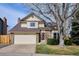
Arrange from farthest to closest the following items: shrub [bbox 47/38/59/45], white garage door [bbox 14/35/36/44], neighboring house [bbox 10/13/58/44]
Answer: white garage door [bbox 14/35/36/44] → neighboring house [bbox 10/13/58/44] → shrub [bbox 47/38/59/45]

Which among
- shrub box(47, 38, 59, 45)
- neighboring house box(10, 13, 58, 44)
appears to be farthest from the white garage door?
shrub box(47, 38, 59, 45)

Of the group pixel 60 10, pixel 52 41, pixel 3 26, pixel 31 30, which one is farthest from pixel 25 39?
pixel 60 10

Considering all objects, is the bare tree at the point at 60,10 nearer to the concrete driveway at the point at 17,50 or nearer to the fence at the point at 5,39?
the concrete driveway at the point at 17,50

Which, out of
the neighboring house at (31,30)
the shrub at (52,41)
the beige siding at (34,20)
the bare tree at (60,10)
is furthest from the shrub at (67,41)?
the beige siding at (34,20)

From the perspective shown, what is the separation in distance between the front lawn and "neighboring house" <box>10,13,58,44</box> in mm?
303

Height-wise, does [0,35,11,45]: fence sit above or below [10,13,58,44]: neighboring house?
below

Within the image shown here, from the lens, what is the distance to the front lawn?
29406 mm

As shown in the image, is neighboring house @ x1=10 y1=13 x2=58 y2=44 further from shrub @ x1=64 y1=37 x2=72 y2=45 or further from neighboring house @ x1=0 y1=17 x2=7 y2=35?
shrub @ x1=64 y1=37 x2=72 y2=45

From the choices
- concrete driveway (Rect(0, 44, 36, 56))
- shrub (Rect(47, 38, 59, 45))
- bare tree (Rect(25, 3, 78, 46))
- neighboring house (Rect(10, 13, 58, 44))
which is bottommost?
concrete driveway (Rect(0, 44, 36, 56))

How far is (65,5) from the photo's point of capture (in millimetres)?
29484

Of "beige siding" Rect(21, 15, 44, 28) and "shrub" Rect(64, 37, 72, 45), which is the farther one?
"beige siding" Rect(21, 15, 44, 28)

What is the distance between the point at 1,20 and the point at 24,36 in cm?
124

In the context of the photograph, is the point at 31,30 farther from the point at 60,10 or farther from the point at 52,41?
the point at 60,10

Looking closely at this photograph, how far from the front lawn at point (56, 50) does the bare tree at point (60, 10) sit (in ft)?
0.81
